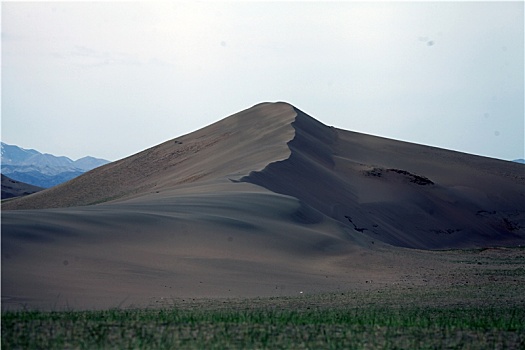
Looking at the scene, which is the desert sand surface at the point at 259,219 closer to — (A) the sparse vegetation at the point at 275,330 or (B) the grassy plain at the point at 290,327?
(B) the grassy plain at the point at 290,327

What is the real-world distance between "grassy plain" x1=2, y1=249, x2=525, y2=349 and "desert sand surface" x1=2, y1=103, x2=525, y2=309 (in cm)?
373

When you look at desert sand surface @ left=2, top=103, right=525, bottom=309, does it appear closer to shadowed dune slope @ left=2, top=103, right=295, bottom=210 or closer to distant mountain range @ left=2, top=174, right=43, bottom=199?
shadowed dune slope @ left=2, top=103, right=295, bottom=210

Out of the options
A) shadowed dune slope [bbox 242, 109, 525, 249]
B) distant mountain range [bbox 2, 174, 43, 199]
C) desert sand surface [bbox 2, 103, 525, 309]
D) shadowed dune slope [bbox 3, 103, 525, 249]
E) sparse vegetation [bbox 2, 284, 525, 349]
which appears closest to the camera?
sparse vegetation [bbox 2, 284, 525, 349]

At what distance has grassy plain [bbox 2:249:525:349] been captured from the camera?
28.9ft

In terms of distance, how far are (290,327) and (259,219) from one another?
1761 centimetres

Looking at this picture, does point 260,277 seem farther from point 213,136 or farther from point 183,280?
point 213,136

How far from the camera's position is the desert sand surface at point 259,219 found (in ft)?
61.3

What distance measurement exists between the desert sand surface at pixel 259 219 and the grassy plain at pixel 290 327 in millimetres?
3733

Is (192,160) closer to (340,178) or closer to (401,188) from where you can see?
(340,178)

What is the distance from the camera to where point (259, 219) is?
91.0ft

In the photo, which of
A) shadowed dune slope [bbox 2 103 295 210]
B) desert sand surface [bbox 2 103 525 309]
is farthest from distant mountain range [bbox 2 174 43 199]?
desert sand surface [bbox 2 103 525 309]

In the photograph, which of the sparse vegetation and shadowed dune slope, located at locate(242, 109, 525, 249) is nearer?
the sparse vegetation

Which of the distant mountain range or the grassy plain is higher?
the distant mountain range

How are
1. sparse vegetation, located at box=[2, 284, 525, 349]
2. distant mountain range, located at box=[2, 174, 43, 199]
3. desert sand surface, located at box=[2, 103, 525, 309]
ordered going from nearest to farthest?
sparse vegetation, located at box=[2, 284, 525, 349]
desert sand surface, located at box=[2, 103, 525, 309]
distant mountain range, located at box=[2, 174, 43, 199]
